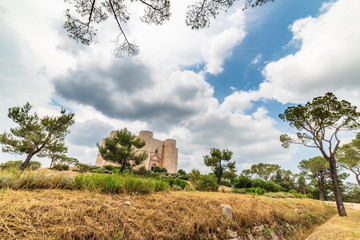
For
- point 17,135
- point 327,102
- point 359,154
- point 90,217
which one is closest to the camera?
point 90,217

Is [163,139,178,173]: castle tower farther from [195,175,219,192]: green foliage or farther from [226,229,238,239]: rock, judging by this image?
[226,229,238,239]: rock

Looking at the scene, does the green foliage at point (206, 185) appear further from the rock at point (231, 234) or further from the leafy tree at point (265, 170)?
the leafy tree at point (265, 170)

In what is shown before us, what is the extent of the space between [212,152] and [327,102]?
14.9 metres

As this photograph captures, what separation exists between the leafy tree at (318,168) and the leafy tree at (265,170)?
13.6ft

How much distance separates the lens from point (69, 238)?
1.67 meters

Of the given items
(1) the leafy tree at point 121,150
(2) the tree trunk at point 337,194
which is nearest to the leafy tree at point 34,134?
(1) the leafy tree at point 121,150

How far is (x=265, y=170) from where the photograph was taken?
2875 centimetres

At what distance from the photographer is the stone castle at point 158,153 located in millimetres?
29123

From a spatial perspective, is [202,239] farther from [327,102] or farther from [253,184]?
[253,184]

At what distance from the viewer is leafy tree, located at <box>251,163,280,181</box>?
28.1m

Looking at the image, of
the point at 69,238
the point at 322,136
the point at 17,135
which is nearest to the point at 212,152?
the point at 322,136

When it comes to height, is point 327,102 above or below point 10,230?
above

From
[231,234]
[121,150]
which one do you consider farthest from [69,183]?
[121,150]

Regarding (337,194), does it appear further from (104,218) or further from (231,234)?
(104,218)
